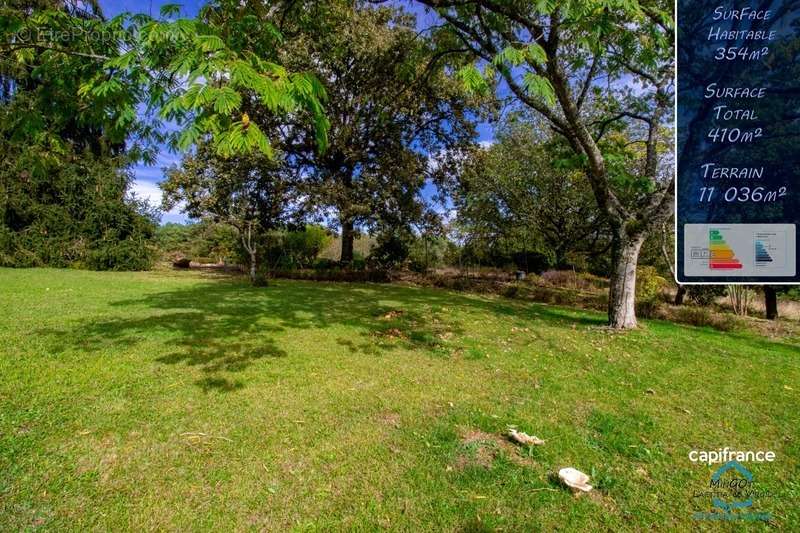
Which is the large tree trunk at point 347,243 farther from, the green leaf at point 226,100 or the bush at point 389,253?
the green leaf at point 226,100

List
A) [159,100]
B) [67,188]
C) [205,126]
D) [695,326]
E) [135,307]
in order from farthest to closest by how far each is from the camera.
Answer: [67,188] < [695,326] < [135,307] < [159,100] < [205,126]

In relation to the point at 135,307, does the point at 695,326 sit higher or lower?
lower

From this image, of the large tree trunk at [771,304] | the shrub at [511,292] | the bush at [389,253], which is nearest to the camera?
the large tree trunk at [771,304]

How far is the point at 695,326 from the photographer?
26.4 feet

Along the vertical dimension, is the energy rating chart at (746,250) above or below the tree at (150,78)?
below

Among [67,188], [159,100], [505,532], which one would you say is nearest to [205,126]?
[159,100]

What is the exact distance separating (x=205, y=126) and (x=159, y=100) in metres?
0.56

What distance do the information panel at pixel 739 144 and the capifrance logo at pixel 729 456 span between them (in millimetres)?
1865

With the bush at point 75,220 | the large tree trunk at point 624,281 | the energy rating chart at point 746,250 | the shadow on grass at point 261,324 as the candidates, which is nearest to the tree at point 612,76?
the large tree trunk at point 624,281

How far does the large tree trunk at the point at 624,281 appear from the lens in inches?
263

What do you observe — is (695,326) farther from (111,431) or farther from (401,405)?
(111,431)

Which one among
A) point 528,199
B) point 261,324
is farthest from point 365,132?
point 261,324

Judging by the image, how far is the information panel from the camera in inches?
52.2

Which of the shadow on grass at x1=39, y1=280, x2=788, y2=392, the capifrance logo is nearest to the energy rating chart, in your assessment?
the capifrance logo
